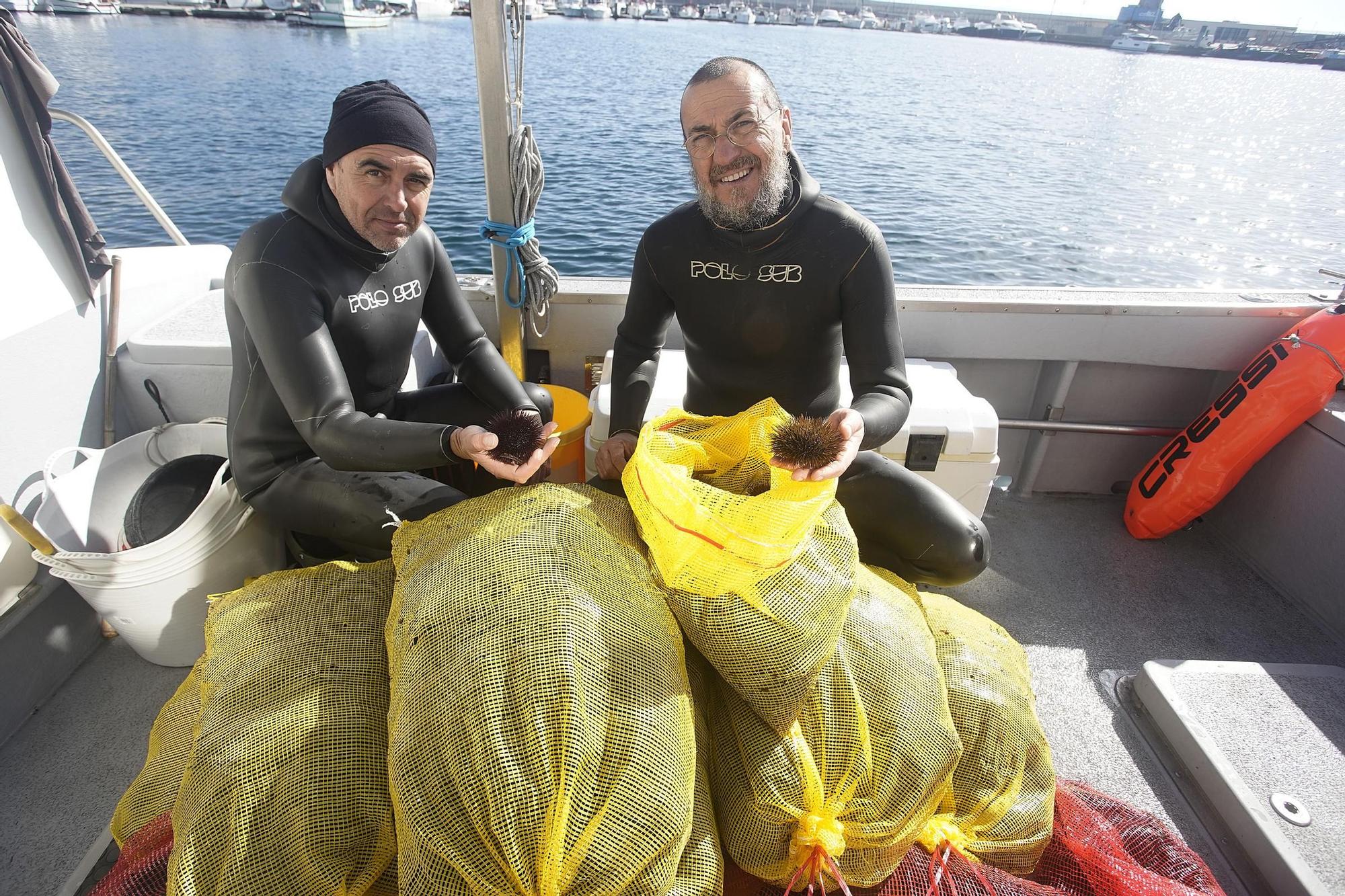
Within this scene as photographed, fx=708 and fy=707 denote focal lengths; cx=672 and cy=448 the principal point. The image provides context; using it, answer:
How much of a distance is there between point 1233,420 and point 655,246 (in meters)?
2.53

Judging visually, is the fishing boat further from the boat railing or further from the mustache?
the mustache

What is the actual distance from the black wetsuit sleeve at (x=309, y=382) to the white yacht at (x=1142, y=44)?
292 ft

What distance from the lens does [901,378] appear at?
2174 millimetres

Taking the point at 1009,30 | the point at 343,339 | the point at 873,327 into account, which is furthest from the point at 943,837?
the point at 1009,30

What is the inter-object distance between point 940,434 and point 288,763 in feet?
6.97

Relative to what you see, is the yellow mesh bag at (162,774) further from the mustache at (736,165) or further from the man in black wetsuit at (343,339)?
the mustache at (736,165)

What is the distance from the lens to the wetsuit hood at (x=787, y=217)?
2.25 meters

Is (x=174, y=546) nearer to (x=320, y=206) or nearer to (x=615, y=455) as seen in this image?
(x=320, y=206)

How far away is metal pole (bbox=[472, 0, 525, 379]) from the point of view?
2.53m

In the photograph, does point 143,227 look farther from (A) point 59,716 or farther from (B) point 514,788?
(B) point 514,788

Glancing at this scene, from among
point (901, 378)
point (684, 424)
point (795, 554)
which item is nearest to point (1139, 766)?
point (901, 378)

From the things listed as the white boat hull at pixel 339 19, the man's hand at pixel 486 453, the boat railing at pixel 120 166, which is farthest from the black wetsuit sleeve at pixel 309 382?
the white boat hull at pixel 339 19

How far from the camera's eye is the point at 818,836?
124cm

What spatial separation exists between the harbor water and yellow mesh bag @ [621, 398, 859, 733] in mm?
8047
